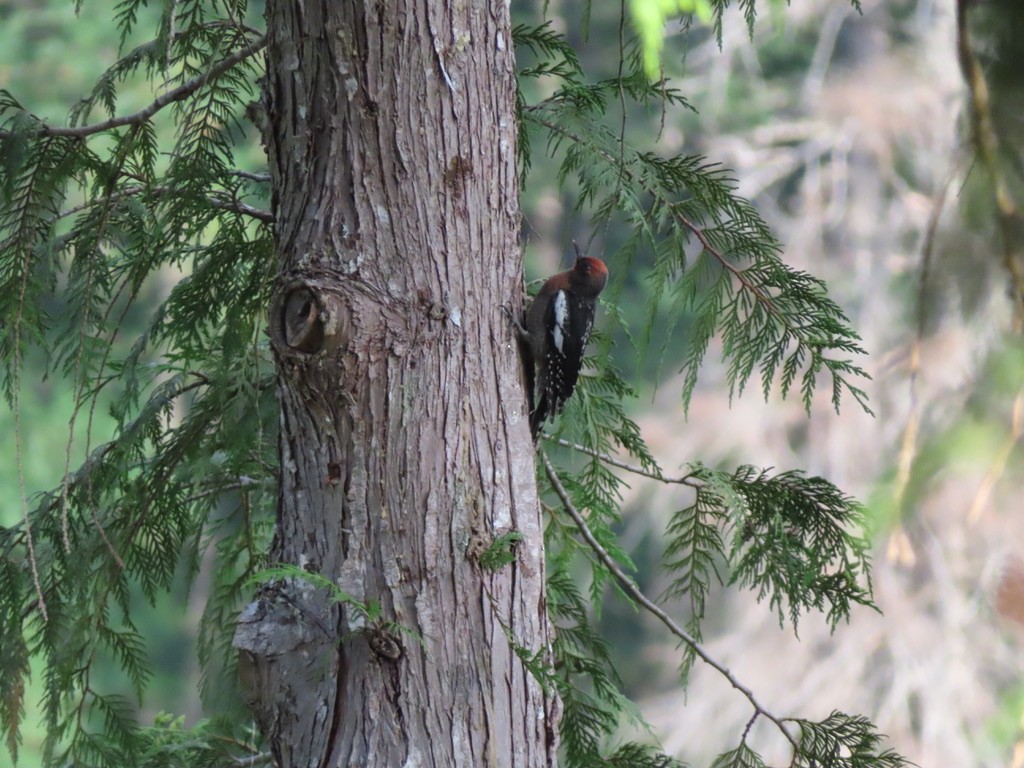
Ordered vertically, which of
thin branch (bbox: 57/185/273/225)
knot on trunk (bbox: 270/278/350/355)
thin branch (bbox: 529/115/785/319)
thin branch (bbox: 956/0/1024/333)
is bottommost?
thin branch (bbox: 956/0/1024/333)

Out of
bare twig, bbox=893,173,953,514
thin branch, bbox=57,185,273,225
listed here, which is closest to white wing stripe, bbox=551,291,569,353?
thin branch, bbox=57,185,273,225

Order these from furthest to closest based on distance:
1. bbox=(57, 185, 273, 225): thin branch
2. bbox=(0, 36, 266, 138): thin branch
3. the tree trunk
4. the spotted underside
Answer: the spotted underside < bbox=(57, 185, 273, 225): thin branch < bbox=(0, 36, 266, 138): thin branch < the tree trunk

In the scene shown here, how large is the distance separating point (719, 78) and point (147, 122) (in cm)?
942

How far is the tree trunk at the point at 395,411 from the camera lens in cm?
212

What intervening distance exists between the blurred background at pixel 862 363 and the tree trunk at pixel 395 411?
41 cm

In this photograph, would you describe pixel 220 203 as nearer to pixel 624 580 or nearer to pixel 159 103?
pixel 159 103

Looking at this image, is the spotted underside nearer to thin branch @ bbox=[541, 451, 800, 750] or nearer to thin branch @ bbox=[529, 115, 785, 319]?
thin branch @ bbox=[541, 451, 800, 750]

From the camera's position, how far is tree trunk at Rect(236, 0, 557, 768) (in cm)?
212

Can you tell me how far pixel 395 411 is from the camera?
7.27 feet

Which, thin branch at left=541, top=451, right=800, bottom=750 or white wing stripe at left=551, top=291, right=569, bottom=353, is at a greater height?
white wing stripe at left=551, top=291, right=569, bottom=353

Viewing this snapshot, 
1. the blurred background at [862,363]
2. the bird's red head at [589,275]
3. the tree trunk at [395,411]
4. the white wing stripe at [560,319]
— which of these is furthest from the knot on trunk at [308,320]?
the bird's red head at [589,275]

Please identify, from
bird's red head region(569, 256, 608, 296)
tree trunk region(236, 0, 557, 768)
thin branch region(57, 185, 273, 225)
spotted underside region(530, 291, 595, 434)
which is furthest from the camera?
bird's red head region(569, 256, 608, 296)

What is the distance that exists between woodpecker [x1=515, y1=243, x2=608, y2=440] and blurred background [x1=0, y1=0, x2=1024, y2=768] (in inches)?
10.0

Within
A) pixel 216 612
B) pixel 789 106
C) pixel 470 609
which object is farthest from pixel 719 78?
pixel 470 609
